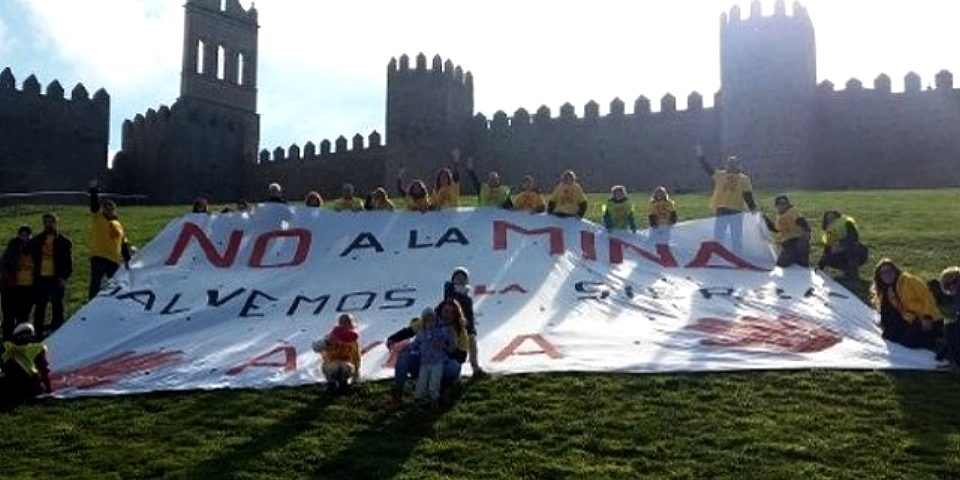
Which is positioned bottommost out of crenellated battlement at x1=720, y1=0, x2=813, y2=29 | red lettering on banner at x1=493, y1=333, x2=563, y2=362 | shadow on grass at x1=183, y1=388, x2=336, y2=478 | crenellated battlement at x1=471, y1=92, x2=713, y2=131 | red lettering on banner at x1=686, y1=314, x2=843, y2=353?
shadow on grass at x1=183, y1=388, x2=336, y2=478

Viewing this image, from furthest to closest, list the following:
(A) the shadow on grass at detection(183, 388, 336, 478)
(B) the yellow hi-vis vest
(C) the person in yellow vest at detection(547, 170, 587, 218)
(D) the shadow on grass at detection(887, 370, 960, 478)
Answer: (B) the yellow hi-vis vest, (C) the person in yellow vest at detection(547, 170, 587, 218), (A) the shadow on grass at detection(183, 388, 336, 478), (D) the shadow on grass at detection(887, 370, 960, 478)

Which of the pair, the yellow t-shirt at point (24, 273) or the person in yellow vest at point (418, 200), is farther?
the person in yellow vest at point (418, 200)

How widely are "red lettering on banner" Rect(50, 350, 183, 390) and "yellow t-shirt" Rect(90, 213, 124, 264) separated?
2.87 meters

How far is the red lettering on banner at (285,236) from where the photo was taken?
1576 cm

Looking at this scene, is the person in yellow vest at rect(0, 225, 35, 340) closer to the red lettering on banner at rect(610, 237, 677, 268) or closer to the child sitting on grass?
the child sitting on grass

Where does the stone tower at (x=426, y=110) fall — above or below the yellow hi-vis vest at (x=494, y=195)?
above

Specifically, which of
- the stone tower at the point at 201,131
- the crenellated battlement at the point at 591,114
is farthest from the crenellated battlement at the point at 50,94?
the crenellated battlement at the point at 591,114

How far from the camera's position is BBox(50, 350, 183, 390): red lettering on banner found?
40.0 ft

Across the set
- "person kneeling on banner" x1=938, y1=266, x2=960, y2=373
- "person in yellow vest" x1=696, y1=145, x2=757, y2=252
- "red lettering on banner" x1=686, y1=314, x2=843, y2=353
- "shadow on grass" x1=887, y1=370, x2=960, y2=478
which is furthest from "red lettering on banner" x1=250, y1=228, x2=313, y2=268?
"person kneeling on banner" x1=938, y1=266, x2=960, y2=373

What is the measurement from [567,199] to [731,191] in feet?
7.46

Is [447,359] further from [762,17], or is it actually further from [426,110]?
[426,110]

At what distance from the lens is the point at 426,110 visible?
46.5m

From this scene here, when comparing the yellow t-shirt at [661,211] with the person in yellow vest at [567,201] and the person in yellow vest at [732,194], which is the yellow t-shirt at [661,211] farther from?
the person in yellow vest at [567,201]

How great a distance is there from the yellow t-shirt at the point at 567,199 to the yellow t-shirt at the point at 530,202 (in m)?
0.48
